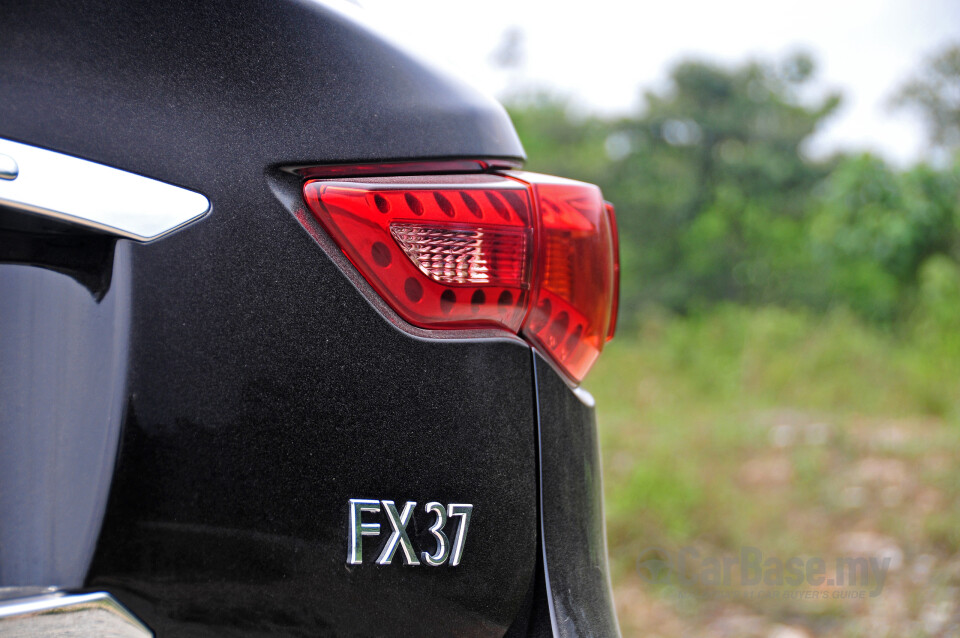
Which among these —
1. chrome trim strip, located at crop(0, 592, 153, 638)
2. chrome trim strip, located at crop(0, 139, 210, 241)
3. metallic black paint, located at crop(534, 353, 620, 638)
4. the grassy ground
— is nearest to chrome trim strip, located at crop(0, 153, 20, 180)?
chrome trim strip, located at crop(0, 139, 210, 241)

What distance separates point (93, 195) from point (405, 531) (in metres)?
0.40

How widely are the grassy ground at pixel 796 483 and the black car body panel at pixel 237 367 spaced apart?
2.14 meters

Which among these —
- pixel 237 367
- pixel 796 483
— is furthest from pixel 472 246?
pixel 796 483

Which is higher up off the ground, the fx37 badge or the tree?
the tree

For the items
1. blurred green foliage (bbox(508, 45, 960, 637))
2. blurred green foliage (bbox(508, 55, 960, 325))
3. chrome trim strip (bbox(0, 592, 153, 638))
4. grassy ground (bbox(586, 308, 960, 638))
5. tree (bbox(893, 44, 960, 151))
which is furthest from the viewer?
blurred green foliage (bbox(508, 55, 960, 325))

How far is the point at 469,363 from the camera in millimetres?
702

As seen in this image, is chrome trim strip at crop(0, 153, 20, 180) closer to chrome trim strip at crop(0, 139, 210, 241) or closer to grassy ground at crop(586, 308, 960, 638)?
chrome trim strip at crop(0, 139, 210, 241)

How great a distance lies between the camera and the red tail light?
0.69 m

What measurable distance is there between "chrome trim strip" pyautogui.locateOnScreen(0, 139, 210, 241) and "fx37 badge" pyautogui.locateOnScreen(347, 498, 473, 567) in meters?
0.30

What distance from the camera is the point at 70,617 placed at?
578mm

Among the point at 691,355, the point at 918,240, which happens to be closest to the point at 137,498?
the point at 691,355

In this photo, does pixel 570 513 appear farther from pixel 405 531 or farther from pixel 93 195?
pixel 93 195

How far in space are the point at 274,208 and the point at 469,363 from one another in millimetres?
235

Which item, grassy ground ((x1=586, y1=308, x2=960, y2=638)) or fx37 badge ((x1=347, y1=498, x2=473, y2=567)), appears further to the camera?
grassy ground ((x1=586, y1=308, x2=960, y2=638))
